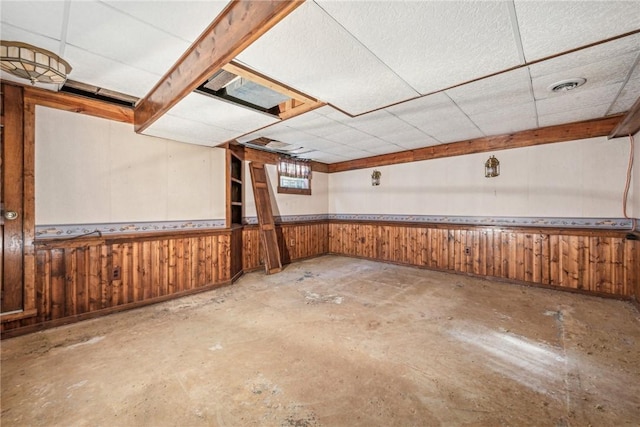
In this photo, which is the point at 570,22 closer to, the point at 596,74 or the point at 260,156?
the point at 596,74

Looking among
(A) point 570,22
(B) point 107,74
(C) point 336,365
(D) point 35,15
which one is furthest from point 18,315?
(A) point 570,22

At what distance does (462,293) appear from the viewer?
379 cm

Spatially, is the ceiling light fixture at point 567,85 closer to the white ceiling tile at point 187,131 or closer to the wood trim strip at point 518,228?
the wood trim strip at point 518,228

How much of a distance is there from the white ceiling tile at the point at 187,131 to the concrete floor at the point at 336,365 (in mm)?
2304

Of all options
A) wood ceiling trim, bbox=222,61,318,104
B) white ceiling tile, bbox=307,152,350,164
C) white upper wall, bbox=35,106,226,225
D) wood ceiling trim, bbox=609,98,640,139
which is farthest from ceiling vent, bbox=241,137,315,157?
wood ceiling trim, bbox=609,98,640,139

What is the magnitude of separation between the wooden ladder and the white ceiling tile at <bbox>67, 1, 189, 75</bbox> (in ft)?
10.4

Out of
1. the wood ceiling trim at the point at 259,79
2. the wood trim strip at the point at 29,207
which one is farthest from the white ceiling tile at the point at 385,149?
the wood trim strip at the point at 29,207

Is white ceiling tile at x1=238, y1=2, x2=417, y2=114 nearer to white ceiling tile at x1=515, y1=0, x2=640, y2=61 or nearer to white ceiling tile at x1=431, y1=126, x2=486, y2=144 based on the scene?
white ceiling tile at x1=515, y1=0, x2=640, y2=61

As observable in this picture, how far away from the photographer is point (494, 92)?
2.69 m

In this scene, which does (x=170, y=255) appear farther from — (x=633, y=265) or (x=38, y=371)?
(x=633, y=265)

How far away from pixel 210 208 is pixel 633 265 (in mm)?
6023

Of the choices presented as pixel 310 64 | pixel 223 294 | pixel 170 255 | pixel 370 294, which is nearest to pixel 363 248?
pixel 370 294

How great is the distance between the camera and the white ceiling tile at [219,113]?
2.58m

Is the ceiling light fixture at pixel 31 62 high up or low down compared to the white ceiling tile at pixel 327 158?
down
